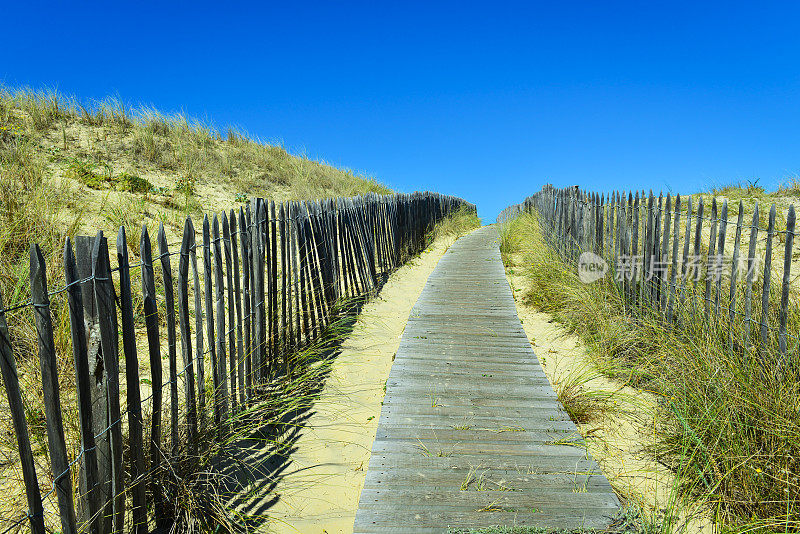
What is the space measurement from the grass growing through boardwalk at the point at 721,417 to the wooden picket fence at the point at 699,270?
0.33 ft

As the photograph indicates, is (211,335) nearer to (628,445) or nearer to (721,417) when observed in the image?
(628,445)

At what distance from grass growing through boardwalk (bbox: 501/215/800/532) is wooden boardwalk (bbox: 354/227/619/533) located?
628mm

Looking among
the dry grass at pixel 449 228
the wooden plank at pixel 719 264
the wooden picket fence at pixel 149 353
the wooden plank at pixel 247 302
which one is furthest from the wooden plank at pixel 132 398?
the dry grass at pixel 449 228

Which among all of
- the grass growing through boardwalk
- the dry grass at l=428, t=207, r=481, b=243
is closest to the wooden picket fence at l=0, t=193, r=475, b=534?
the grass growing through boardwalk

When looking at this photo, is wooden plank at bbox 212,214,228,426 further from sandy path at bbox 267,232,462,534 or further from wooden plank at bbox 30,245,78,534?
wooden plank at bbox 30,245,78,534

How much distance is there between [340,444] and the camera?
3705 mm

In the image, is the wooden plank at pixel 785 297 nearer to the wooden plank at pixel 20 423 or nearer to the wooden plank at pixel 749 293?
the wooden plank at pixel 749 293

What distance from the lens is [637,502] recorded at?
2863mm

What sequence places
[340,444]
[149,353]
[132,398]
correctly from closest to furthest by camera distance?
[132,398], [149,353], [340,444]

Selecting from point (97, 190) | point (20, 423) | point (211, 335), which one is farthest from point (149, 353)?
point (97, 190)

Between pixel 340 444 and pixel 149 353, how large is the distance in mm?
1548

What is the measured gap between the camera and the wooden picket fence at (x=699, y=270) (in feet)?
12.3

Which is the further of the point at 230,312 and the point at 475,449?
the point at 230,312

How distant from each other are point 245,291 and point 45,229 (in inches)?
138
